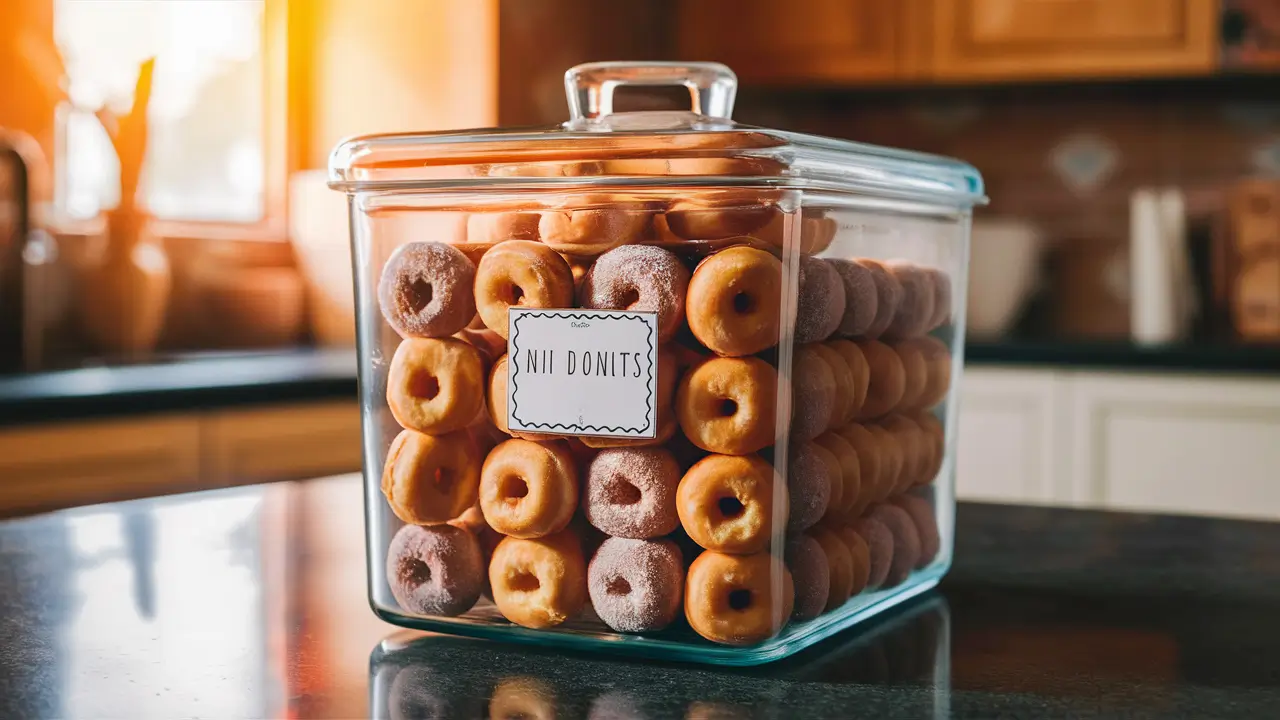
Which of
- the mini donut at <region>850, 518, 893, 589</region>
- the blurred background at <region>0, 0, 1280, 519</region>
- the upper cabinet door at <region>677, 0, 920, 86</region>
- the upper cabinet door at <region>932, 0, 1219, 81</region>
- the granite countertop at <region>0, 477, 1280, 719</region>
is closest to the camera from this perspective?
the granite countertop at <region>0, 477, 1280, 719</region>

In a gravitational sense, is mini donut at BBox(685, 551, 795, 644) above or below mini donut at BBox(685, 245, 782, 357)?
below

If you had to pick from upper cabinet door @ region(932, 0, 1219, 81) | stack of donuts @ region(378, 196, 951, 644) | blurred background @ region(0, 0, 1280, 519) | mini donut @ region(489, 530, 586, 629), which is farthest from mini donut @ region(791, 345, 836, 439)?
upper cabinet door @ region(932, 0, 1219, 81)

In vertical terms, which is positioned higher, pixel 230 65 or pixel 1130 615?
pixel 230 65

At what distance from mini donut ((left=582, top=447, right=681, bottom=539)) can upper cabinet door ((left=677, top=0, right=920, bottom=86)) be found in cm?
247

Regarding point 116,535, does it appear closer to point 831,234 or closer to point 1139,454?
point 831,234

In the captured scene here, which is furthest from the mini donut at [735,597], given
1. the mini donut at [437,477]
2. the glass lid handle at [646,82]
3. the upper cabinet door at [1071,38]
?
the upper cabinet door at [1071,38]

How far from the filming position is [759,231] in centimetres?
52

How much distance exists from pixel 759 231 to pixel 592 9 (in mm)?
2665

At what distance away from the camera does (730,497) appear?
512 millimetres

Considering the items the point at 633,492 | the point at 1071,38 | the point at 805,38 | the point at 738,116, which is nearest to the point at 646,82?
the point at 633,492

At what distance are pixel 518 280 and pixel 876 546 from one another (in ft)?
0.69

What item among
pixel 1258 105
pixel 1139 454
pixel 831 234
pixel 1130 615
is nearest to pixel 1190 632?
pixel 1130 615

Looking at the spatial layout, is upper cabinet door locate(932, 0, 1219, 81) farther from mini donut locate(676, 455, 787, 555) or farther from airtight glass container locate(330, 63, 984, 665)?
mini donut locate(676, 455, 787, 555)

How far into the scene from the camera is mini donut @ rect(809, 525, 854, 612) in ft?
1.82
